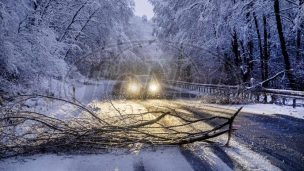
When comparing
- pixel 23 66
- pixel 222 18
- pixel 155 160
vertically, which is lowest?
pixel 155 160

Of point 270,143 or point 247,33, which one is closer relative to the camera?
point 270,143

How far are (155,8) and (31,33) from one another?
2285 centimetres

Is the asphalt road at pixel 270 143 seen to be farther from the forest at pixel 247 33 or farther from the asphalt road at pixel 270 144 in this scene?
the forest at pixel 247 33

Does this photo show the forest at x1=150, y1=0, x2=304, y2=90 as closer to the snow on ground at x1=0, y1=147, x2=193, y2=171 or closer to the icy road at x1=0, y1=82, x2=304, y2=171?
the icy road at x1=0, y1=82, x2=304, y2=171

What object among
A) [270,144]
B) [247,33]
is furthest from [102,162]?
[247,33]

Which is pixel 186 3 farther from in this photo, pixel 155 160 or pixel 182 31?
pixel 155 160

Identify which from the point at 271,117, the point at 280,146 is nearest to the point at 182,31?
the point at 271,117

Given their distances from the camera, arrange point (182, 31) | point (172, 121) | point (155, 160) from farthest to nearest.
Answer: point (182, 31) < point (172, 121) < point (155, 160)

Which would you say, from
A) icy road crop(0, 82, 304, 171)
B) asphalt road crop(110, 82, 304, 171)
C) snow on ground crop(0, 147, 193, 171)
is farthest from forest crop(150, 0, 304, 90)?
snow on ground crop(0, 147, 193, 171)

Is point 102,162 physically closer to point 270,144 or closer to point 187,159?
point 187,159

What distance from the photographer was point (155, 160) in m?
4.17

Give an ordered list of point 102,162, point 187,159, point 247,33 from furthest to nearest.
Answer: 1. point 247,33
2. point 187,159
3. point 102,162

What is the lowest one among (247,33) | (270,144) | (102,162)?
(102,162)

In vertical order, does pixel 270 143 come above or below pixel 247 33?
below
